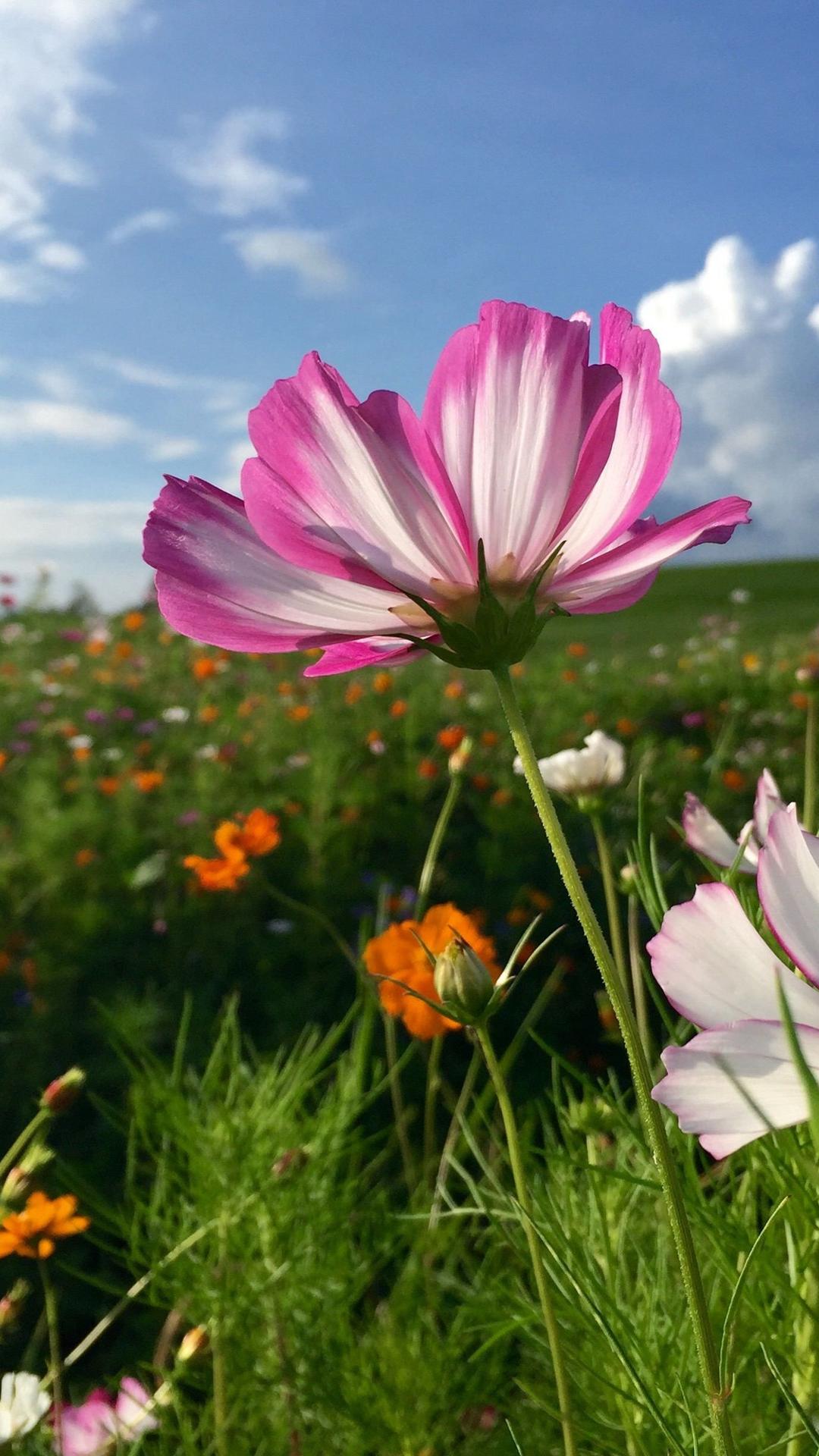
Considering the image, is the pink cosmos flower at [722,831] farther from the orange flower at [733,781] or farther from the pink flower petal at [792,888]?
the orange flower at [733,781]

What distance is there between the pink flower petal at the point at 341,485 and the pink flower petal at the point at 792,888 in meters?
0.16

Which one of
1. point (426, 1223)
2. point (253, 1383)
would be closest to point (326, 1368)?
point (253, 1383)

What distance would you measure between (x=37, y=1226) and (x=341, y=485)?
0.69 metres

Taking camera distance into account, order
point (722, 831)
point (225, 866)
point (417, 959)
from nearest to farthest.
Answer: point (722, 831), point (417, 959), point (225, 866)

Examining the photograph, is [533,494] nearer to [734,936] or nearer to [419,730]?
[734,936]

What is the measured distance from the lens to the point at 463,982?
1.47ft

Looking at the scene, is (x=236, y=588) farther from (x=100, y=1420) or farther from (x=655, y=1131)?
(x=100, y=1420)

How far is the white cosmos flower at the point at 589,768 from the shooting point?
77cm

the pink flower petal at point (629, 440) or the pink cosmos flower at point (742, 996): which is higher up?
the pink flower petal at point (629, 440)

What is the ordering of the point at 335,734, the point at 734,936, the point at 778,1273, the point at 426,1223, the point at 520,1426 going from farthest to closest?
1. the point at 335,734
2. the point at 426,1223
3. the point at 520,1426
4. the point at 778,1273
5. the point at 734,936

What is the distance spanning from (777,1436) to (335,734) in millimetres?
2201

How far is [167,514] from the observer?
41 centimetres

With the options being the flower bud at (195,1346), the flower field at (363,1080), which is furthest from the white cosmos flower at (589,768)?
the flower bud at (195,1346)

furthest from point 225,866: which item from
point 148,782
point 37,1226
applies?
point 148,782
